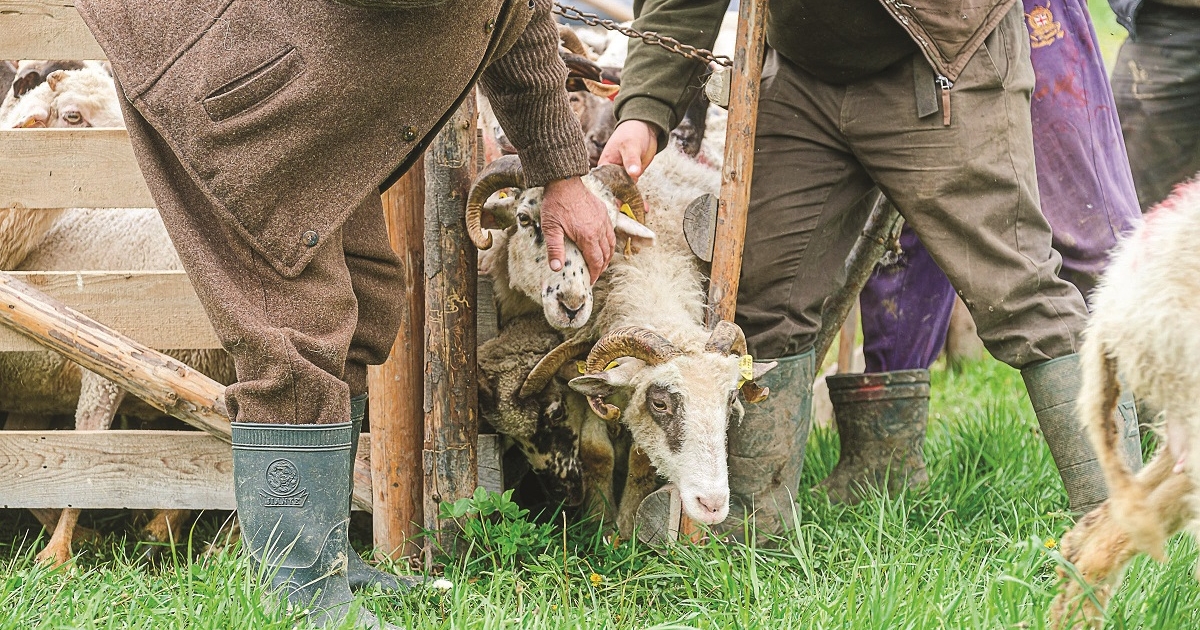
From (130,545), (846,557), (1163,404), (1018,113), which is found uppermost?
(1018,113)

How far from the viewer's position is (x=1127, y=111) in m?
4.45

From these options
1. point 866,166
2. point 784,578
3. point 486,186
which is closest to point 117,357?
point 486,186

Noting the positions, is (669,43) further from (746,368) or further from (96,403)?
(96,403)

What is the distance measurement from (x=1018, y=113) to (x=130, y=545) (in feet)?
10.6

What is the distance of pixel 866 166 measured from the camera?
3.13m

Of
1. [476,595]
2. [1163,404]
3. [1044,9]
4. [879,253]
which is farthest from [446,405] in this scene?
[1044,9]

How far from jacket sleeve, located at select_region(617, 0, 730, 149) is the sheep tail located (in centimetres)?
173

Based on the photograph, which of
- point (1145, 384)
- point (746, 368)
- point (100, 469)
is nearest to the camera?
point (1145, 384)

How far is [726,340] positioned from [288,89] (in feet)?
4.92

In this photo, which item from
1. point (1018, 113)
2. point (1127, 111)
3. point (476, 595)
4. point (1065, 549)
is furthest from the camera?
point (1127, 111)

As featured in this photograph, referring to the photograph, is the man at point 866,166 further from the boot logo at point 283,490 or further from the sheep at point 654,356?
the boot logo at point 283,490

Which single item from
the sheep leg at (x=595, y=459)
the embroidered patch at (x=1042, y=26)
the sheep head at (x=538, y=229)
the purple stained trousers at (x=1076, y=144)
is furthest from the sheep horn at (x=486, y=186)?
the embroidered patch at (x=1042, y=26)

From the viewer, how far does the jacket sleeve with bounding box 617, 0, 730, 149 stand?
3.33 meters

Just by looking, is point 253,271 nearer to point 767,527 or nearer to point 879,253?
point 767,527
